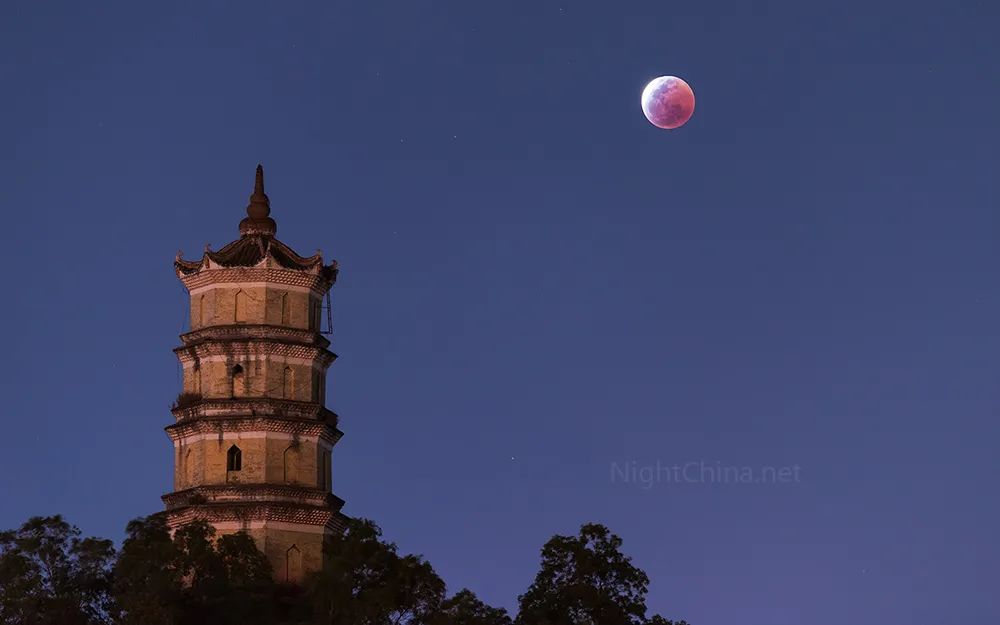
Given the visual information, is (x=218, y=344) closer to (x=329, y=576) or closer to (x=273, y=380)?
(x=273, y=380)

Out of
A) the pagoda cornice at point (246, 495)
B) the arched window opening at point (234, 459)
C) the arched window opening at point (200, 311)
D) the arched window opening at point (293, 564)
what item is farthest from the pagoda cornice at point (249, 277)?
the arched window opening at point (293, 564)

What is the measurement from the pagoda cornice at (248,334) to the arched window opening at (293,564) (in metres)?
9.47

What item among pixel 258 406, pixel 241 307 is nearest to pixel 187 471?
pixel 258 406

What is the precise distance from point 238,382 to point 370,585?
14.1 m

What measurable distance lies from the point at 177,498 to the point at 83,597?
8921 millimetres

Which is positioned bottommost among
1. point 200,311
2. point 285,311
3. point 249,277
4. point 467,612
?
point 467,612

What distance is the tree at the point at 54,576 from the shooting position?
284ft

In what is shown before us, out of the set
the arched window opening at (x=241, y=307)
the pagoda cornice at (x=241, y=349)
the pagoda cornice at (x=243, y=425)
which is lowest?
the pagoda cornice at (x=243, y=425)

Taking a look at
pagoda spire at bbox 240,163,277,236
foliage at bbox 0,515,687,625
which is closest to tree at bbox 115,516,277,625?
foliage at bbox 0,515,687,625

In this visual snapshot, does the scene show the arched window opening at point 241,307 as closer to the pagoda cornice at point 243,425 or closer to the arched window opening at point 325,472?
the pagoda cornice at point 243,425

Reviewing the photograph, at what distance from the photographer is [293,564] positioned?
9606 centimetres

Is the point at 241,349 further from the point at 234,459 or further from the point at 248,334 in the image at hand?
the point at 234,459

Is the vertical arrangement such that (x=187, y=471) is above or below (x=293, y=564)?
above

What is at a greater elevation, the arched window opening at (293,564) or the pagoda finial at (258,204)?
the pagoda finial at (258,204)
